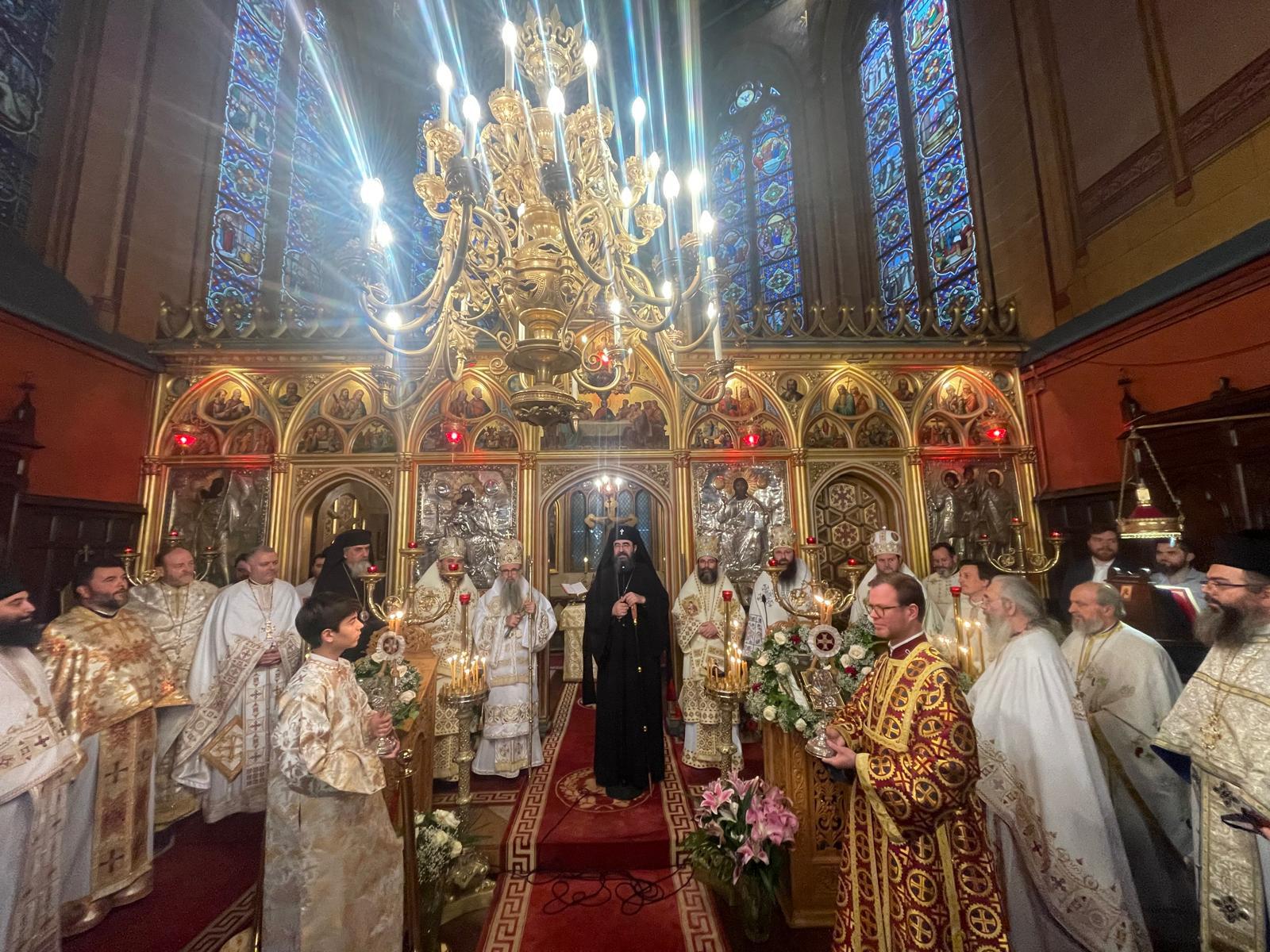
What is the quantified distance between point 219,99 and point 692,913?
14.0 m

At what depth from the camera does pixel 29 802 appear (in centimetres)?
299

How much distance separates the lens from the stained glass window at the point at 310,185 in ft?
37.1

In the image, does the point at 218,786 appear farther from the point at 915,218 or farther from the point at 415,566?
the point at 915,218

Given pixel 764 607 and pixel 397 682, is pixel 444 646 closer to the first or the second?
pixel 397 682

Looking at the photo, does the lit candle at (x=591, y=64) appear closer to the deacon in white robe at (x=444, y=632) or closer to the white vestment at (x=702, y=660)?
the deacon in white robe at (x=444, y=632)

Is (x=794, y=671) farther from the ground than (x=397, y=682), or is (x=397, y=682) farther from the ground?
(x=397, y=682)

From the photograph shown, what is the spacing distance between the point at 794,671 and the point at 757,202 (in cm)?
1382

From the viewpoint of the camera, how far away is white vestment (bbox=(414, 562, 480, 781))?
246 inches

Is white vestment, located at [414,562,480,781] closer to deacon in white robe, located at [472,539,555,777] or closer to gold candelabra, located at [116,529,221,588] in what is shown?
deacon in white robe, located at [472,539,555,777]

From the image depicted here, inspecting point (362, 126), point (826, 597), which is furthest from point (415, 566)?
point (362, 126)

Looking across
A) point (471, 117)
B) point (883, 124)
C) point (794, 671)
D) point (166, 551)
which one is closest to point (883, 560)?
point (794, 671)

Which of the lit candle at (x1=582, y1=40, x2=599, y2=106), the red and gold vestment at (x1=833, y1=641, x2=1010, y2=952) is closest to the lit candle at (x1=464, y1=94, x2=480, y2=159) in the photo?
the lit candle at (x1=582, y1=40, x2=599, y2=106)

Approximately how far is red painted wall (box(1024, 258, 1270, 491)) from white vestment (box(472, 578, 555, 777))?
765cm

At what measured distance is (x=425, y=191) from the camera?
3.97m
